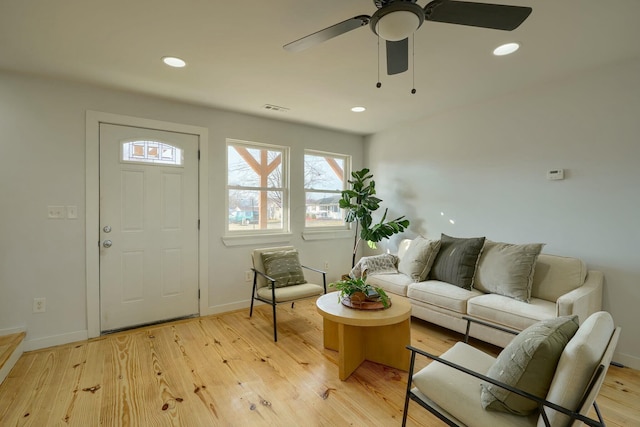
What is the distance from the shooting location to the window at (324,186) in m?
4.47

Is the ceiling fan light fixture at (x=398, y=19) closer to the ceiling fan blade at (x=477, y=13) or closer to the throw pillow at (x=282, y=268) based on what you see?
the ceiling fan blade at (x=477, y=13)

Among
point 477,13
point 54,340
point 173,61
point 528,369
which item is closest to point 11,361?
point 54,340

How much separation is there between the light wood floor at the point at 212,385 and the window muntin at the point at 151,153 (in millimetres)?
1801

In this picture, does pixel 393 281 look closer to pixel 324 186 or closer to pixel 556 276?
pixel 556 276

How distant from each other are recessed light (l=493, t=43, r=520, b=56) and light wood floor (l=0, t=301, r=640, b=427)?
2.52m

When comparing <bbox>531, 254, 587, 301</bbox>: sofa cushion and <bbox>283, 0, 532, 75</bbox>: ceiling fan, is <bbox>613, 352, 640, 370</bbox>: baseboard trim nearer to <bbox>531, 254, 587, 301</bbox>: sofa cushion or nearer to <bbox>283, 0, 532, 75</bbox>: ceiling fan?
<bbox>531, 254, 587, 301</bbox>: sofa cushion

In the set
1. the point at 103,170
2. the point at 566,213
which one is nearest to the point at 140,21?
the point at 103,170

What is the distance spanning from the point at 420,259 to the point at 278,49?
8.19 feet

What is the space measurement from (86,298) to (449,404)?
10.7 feet

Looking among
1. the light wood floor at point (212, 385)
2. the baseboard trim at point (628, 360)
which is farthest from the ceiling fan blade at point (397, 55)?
the baseboard trim at point (628, 360)

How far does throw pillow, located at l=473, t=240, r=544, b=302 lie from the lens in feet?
8.58

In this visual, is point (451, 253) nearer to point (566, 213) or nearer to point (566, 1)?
point (566, 213)

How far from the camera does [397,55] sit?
5.87 feet

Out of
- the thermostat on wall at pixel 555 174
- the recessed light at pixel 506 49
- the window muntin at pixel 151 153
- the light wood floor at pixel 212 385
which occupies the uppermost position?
the recessed light at pixel 506 49
